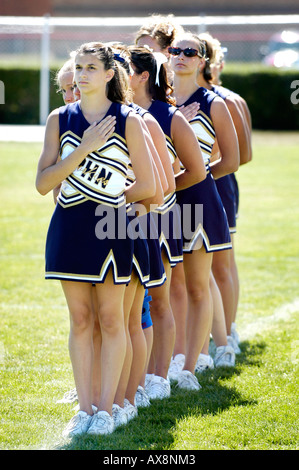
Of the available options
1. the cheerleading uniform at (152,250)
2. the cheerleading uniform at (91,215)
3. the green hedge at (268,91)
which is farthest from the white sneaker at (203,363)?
the green hedge at (268,91)

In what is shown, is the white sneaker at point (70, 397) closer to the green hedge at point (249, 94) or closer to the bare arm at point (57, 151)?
the bare arm at point (57, 151)

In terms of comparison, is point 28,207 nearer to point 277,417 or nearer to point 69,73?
point 69,73

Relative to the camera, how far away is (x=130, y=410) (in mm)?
3857

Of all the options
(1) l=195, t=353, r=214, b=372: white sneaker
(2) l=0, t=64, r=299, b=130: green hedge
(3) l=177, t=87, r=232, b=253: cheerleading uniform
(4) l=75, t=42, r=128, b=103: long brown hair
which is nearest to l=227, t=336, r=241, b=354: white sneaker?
(1) l=195, t=353, r=214, b=372: white sneaker

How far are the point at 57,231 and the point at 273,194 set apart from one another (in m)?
9.02

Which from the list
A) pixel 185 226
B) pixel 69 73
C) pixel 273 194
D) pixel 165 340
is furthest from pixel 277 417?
pixel 273 194

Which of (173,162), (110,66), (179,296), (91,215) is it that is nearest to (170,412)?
(179,296)

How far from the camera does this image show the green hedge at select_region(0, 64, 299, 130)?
17734mm

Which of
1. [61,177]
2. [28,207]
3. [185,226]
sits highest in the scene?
[61,177]

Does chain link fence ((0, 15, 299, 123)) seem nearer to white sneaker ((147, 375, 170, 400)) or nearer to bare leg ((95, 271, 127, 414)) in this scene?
white sneaker ((147, 375, 170, 400))

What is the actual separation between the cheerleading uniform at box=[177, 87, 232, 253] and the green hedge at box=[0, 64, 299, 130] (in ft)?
43.8

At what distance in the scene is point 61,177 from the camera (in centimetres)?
342
